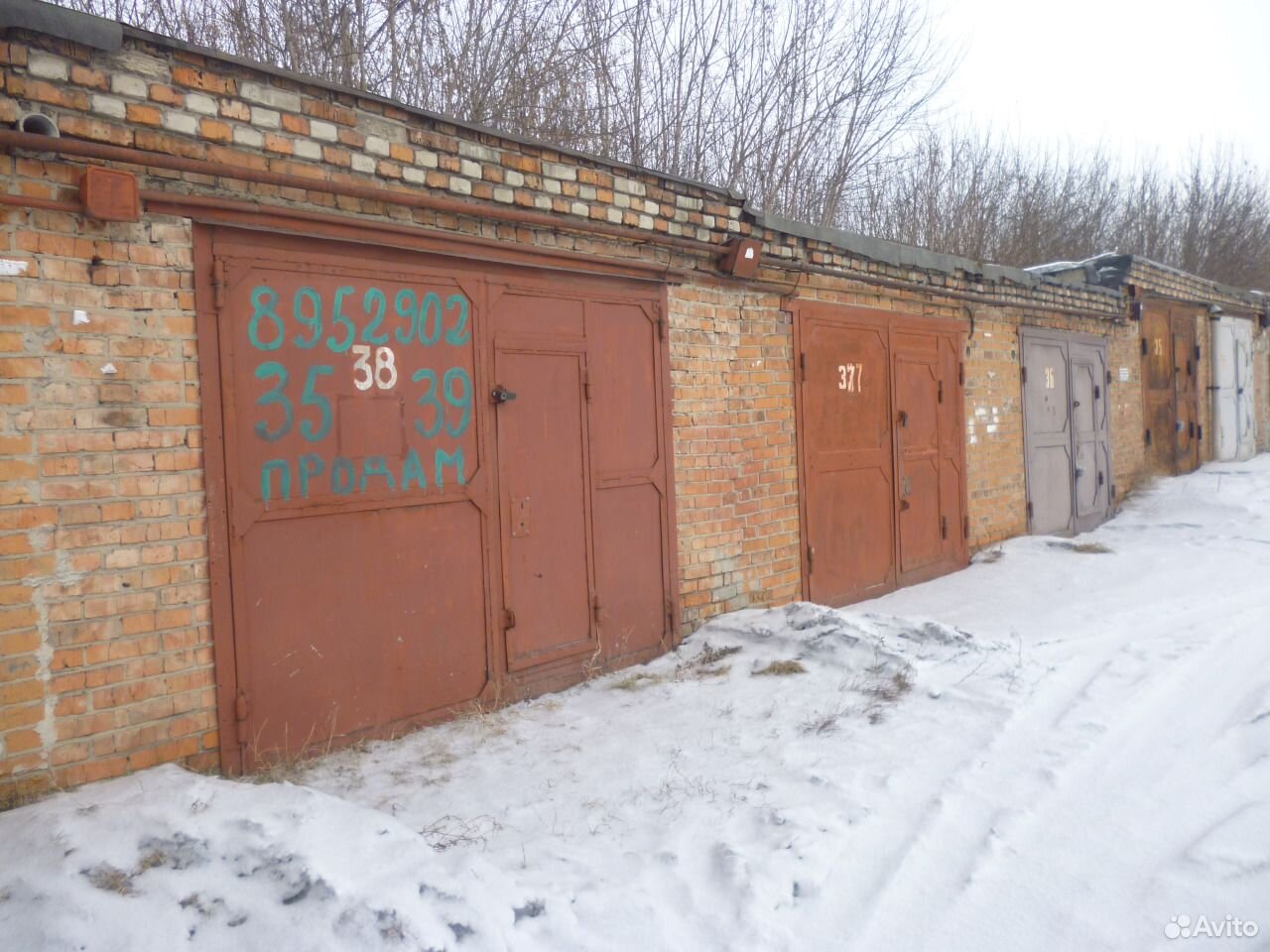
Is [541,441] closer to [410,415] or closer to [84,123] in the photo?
[410,415]

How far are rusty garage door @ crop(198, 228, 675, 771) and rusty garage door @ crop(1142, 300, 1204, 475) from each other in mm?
9159

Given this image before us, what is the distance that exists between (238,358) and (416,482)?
977 mm

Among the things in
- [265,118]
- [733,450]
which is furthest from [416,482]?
[733,450]

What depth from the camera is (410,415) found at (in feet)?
13.8

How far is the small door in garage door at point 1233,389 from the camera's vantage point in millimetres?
13570

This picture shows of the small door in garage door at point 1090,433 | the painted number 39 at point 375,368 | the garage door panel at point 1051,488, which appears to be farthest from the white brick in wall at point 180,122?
the small door in garage door at point 1090,433

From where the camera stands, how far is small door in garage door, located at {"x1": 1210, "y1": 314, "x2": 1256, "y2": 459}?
13.6m

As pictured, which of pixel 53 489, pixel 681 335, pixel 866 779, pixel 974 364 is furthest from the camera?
pixel 974 364

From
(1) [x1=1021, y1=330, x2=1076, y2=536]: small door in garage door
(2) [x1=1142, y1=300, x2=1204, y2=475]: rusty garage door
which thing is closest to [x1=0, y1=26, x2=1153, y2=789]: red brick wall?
(1) [x1=1021, y1=330, x2=1076, y2=536]: small door in garage door

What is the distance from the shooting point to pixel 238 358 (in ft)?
11.9

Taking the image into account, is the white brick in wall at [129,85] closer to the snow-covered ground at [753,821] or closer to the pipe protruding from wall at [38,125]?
the pipe protruding from wall at [38,125]

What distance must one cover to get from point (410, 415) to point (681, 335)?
2002 millimetres

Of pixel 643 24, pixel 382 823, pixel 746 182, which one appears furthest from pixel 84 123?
pixel 746 182

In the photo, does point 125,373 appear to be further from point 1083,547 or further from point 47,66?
point 1083,547
